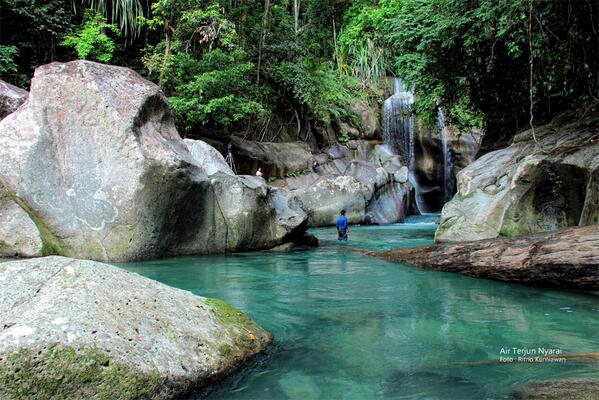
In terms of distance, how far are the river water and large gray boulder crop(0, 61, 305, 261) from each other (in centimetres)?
84

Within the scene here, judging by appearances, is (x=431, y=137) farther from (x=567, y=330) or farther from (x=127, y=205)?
(x=567, y=330)

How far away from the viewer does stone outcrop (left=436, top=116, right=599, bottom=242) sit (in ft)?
23.5

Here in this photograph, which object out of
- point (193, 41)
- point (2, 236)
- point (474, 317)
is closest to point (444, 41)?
point (474, 317)

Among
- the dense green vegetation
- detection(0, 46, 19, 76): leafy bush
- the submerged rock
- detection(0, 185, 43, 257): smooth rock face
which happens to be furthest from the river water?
detection(0, 46, 19, 76): leafy bush

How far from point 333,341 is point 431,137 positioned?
1929 centimetres

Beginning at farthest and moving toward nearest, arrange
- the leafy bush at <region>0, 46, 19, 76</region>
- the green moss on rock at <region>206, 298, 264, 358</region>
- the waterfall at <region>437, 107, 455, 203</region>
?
the waterfall at <region>437, 107, 455, 203</region> < the leafy bush at <region>0, 46, 19, 76</region> < the green moss on rock at <region>206, 298, 264, 358</region>

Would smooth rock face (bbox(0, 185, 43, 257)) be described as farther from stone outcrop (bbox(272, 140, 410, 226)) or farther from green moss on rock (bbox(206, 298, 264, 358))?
stone outcrop (bbox(272, 140, 410, 226))

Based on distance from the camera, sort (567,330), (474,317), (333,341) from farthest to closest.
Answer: (474,317) < (567,330) < (333,341)

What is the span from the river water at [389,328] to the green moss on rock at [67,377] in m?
0.53

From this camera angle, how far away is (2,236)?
7.93m

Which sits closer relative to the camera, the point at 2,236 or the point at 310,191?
the point at 2,236

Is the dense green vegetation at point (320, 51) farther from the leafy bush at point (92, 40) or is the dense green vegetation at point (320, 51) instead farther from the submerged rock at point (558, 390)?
the submerged rock at point (558, 390)

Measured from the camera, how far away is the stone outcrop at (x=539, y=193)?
716 cm

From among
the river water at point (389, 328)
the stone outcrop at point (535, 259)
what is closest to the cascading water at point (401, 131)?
the river water at point (389, 328)
